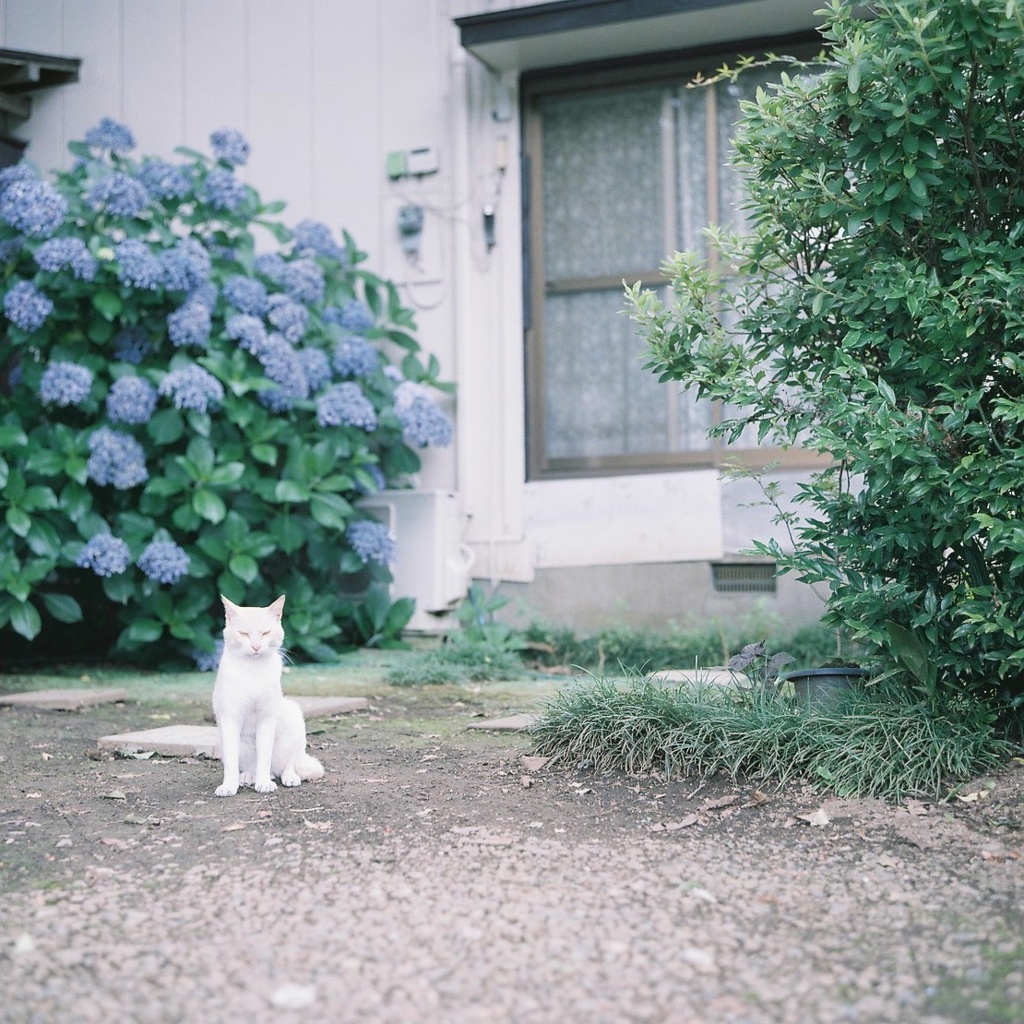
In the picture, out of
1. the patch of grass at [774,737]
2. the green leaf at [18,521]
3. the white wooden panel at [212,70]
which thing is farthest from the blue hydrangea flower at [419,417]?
the patch of grass at [774,737]

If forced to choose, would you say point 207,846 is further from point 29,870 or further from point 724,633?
point 724,633

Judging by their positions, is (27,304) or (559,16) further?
(559,16)

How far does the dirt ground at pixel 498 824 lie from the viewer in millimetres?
2346

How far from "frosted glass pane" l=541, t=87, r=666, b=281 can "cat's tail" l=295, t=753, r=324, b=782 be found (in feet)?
12.5

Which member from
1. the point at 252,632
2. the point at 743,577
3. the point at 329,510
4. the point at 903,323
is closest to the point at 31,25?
the point at 329,510

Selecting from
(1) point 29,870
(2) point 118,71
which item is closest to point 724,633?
(1) point 29,870

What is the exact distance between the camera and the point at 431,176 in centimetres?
652

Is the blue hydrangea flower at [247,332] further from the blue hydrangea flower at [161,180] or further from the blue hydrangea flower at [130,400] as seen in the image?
the blue hydrangea flower at [161,180]

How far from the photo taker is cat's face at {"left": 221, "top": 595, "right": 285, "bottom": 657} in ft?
10.2

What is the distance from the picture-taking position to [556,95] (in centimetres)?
638

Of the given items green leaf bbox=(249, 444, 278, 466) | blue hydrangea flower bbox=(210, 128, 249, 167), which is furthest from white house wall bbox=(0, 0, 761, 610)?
green leaf bbox=(249, 444, 278, 466)

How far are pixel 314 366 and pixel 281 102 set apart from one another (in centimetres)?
206

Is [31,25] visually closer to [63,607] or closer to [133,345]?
[133,345]

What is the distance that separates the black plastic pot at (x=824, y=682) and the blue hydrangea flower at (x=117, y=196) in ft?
11.8
